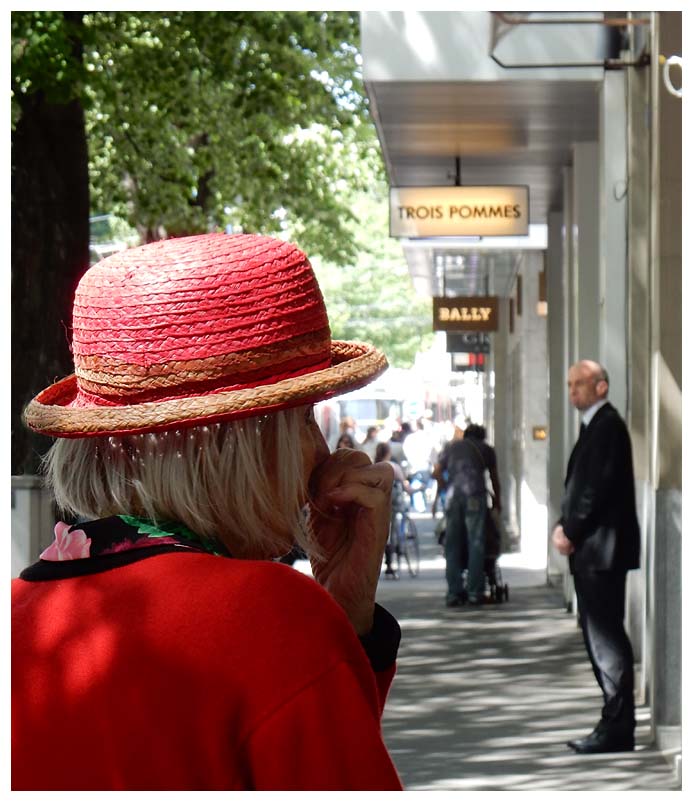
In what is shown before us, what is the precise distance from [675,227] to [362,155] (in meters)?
17.8

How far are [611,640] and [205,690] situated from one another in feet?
24.7

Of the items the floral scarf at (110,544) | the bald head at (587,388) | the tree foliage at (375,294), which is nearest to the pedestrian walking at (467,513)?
the bald head at (587,388)

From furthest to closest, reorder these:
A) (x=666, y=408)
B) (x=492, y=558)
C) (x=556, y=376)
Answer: (x=556, y=376) → (x=492, y=558) → (x=666, y=408)

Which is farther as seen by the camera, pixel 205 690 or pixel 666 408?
pixel 666 408

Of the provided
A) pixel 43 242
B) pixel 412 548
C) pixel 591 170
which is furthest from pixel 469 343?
pixel 43 242

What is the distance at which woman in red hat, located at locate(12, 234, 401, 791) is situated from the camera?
1.54 m

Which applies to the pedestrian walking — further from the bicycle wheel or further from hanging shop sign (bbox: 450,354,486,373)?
hanging shop sign (bbox: 450,354,486,373)

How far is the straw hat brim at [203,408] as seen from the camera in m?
1.75

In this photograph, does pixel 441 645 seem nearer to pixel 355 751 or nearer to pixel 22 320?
pixel 22 320

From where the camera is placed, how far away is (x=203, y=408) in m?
1.75

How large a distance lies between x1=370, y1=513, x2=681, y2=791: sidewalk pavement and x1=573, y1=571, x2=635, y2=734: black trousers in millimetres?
220

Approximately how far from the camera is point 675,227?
901cm

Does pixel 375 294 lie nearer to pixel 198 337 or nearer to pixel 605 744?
pixel 605 744

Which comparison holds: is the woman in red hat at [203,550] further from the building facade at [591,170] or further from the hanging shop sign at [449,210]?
the hanging shop sign at [449,210]
